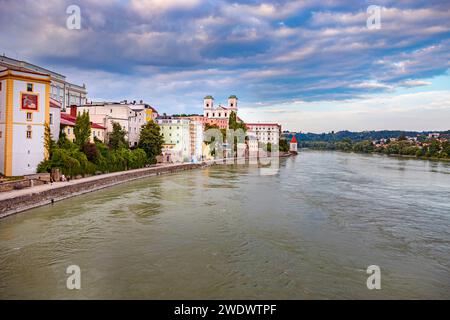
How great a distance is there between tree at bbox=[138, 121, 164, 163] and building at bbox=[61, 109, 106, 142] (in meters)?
4.07

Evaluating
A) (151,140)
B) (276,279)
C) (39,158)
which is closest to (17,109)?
(39,158)

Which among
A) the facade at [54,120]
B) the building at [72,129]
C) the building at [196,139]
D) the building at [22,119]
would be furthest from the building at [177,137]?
the building at [22,119]

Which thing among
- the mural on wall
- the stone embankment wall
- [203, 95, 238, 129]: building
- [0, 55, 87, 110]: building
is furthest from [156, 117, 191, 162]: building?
[203, 95, 238, 129]: building

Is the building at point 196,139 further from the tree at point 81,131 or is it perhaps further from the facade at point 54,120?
the facade at point 54,120

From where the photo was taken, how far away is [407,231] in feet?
42.5

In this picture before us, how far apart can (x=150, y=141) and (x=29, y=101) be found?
49.9 feet

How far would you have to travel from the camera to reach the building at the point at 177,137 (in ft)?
152

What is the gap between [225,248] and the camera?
10.5 metres

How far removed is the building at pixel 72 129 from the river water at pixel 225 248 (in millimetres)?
9109

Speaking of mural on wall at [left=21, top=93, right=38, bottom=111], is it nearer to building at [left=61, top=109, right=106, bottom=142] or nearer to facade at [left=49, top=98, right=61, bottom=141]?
facade at [left=49, top=98, right=61, bottom=141]

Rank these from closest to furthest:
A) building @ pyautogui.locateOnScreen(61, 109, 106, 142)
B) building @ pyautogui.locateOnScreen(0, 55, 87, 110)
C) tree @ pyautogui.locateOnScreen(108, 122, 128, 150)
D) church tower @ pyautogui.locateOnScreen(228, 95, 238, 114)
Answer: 1. building @ pyautogui.locateOnScreen(61, 109, 106, 142)
2. tree @ pyautogui.locateOnScreen(108, 122, 128, 150)
3. building @ pyautogui.locateOnScreen(0, 55, 87, 110)
4. church tower @ pyautogui.locateOnScreen(228, 95, 238, 114)

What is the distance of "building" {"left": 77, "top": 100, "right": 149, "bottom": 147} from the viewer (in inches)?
1316
